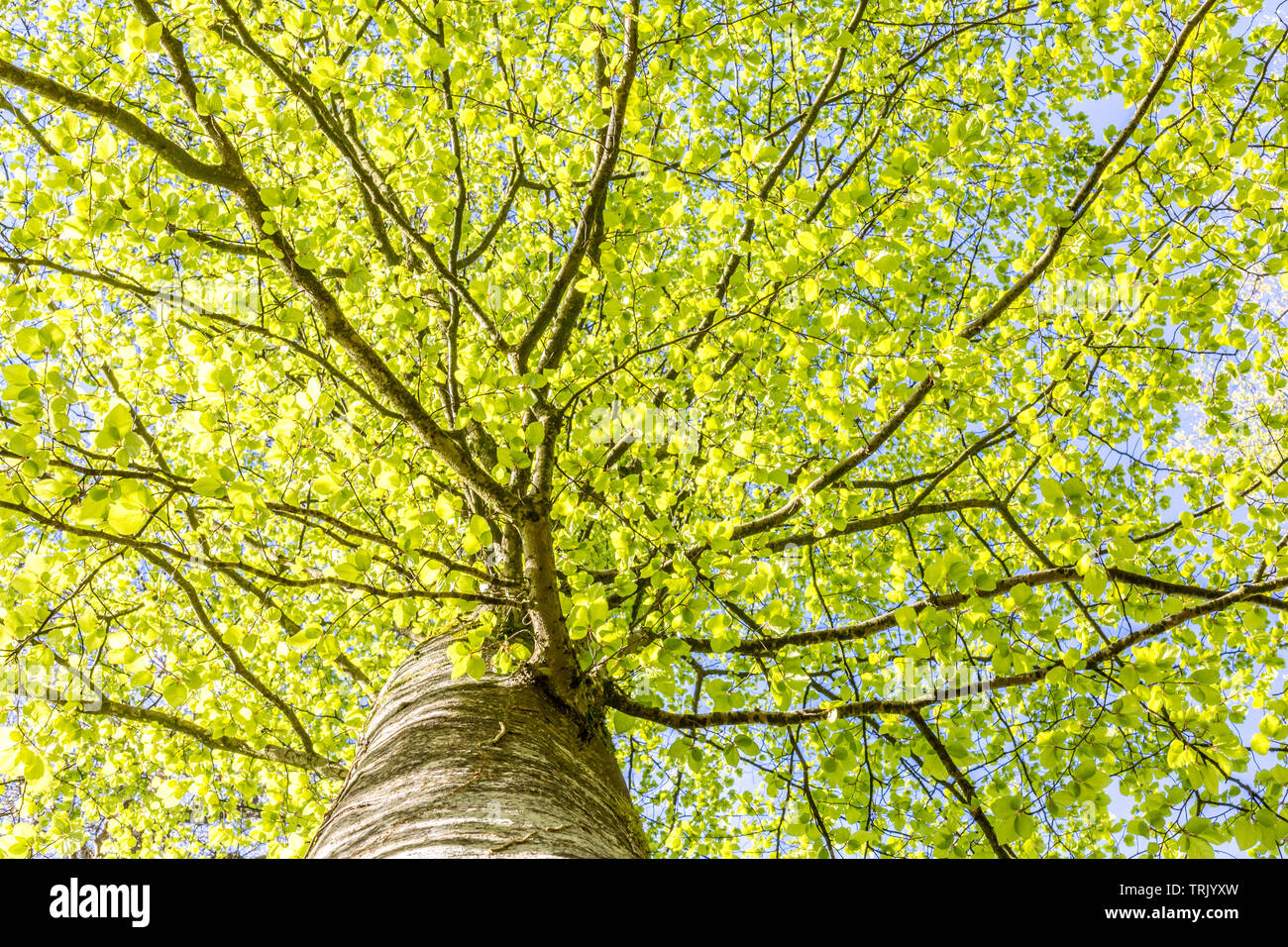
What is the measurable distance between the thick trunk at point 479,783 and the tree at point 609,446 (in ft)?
0.08

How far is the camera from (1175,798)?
92.6 inches

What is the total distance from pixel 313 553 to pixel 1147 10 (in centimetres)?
674

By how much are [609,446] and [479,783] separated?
→ 7.67ft

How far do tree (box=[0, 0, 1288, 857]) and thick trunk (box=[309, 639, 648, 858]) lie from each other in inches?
0.9

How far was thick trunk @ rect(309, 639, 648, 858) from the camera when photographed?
209 centimetres

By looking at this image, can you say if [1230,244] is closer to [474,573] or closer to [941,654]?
[941,654]

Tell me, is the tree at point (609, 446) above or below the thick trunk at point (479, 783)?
above

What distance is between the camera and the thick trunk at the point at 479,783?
2.09 m

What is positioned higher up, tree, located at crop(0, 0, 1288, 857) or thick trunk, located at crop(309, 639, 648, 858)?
tree, located at crop(0, 0, 1288, 857)

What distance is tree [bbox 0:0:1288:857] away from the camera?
2.45 meters
